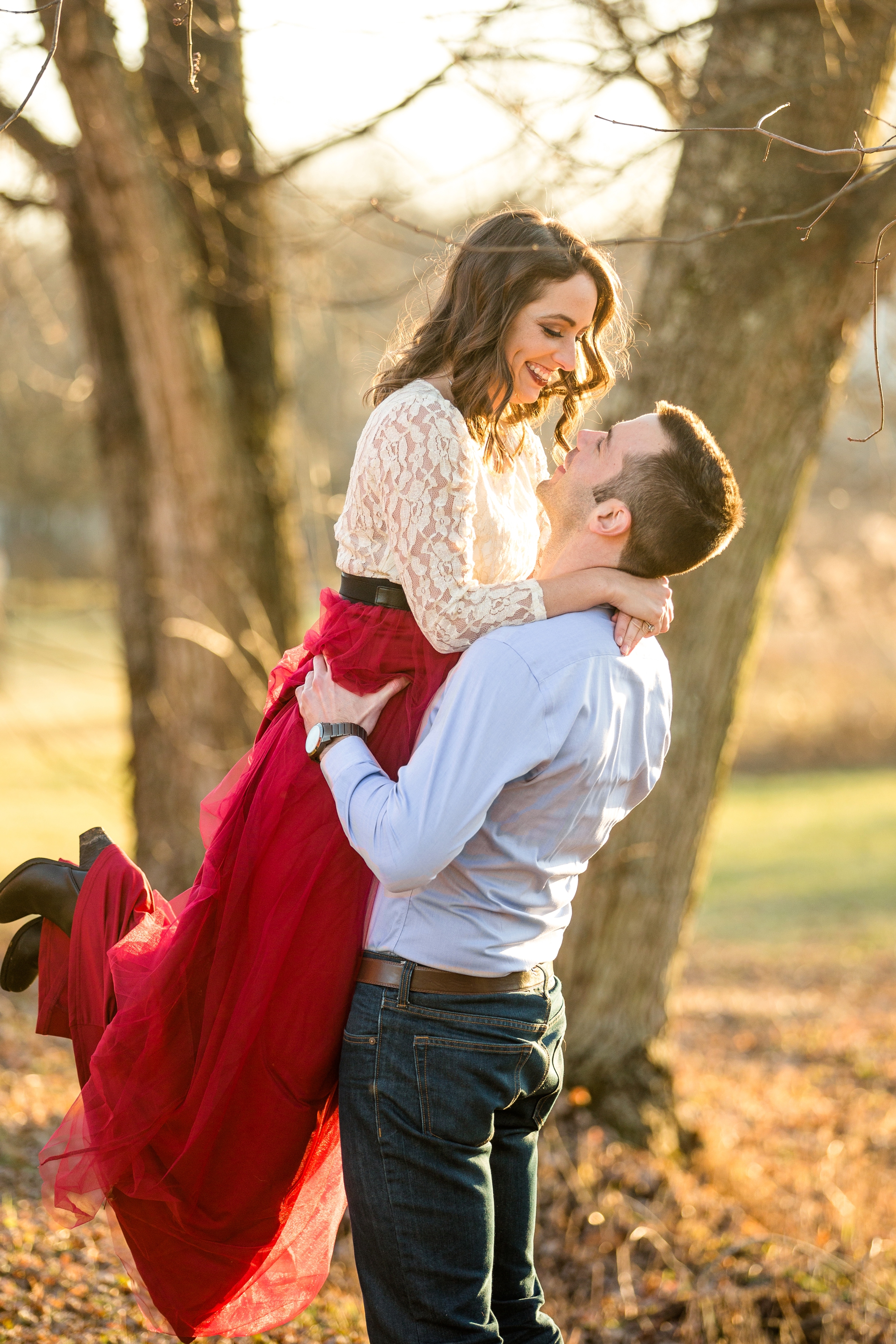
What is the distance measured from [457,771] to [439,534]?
0.45 m

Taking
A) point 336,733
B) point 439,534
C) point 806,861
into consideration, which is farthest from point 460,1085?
point 806,861

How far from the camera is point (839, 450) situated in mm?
11633

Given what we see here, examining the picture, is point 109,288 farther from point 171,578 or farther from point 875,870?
point 875,870

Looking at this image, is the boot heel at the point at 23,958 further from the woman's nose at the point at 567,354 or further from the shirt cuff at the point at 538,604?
the woman's nose at the point at 567,354

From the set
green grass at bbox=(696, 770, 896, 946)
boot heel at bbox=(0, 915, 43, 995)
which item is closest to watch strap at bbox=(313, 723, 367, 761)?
boot heel at bbox=(0, 915, 43, 995)

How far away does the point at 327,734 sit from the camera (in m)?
1.98

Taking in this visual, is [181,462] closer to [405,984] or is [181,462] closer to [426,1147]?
[405,984]

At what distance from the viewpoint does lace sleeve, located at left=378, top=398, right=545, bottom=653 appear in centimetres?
193

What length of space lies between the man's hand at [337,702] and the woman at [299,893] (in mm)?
22

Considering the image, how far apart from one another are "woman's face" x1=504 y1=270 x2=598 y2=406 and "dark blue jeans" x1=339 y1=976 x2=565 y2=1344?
45.0 inches

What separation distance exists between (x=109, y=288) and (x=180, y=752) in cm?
235

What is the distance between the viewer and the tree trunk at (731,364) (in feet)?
12.2

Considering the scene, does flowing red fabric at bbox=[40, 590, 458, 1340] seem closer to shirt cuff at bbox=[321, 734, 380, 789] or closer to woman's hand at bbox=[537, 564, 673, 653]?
shirt cuff at bbox=[321, 734, 380, 789]

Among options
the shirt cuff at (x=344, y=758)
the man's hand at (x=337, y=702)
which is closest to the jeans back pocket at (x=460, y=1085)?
the shirt cuff at (x=344, y=758)
